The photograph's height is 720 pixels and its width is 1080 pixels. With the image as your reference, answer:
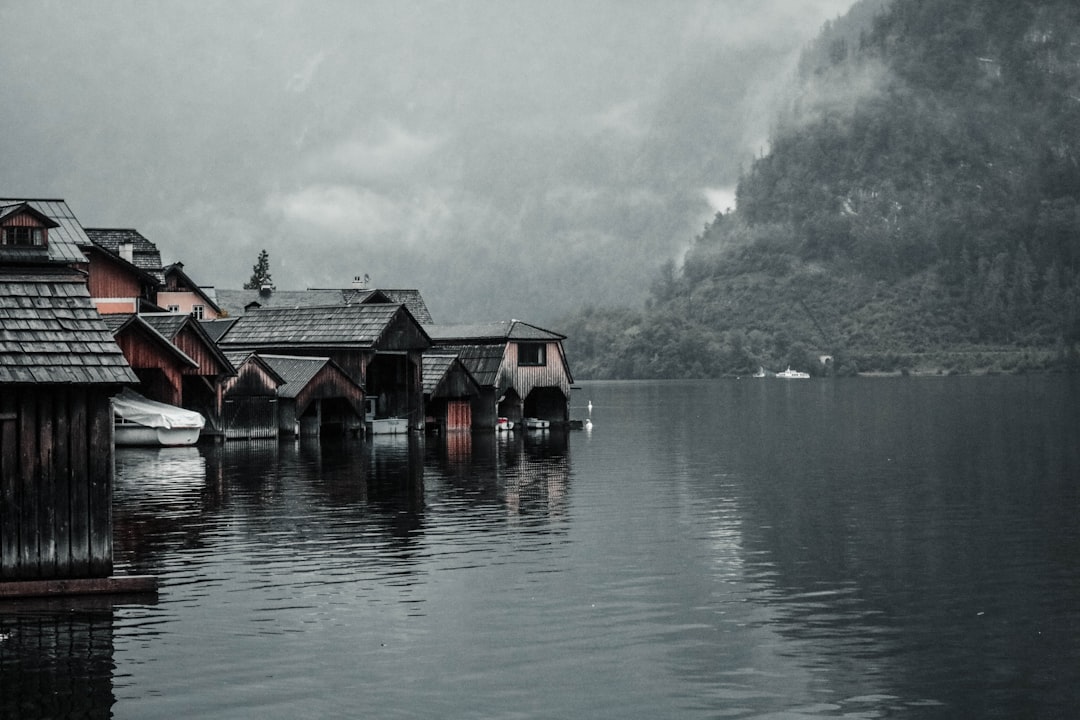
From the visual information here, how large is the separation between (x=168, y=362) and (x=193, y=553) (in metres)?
40.4

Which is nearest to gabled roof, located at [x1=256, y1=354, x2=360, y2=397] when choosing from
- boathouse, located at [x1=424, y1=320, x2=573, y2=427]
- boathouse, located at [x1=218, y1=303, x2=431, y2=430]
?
boathouse, located at [x1=218, y1=303, x2=431, y2=430]

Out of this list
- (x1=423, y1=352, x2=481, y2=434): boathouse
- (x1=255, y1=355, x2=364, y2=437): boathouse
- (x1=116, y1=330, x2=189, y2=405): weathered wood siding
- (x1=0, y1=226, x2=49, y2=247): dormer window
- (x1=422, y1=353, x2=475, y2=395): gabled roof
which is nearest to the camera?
(x1=0, y1=226, x2=49, y2=247): dormer window

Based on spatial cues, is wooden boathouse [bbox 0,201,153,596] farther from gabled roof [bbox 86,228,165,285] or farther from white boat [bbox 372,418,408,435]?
gabled roof [bbox 86,228,165,285]

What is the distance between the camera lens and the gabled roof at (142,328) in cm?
6900

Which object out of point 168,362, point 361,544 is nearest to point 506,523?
point 361,544

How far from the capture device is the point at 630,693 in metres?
21.0

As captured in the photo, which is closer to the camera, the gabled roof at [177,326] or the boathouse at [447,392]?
the gabled roof at [177,326]

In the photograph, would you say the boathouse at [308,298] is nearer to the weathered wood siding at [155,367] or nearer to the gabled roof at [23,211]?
the weathered wood siding at [155,367]

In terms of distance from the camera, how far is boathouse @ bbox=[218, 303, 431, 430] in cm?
8488

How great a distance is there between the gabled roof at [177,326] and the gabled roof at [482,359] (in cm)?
1998

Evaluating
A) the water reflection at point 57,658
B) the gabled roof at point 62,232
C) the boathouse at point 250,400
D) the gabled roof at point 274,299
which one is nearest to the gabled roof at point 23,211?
the gabled roof at point 62,232

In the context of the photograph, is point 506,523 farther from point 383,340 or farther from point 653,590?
point 383,340

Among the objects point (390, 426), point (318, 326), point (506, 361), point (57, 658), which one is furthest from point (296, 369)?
point (57, 658)

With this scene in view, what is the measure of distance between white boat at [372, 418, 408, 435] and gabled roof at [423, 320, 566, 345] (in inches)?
385
